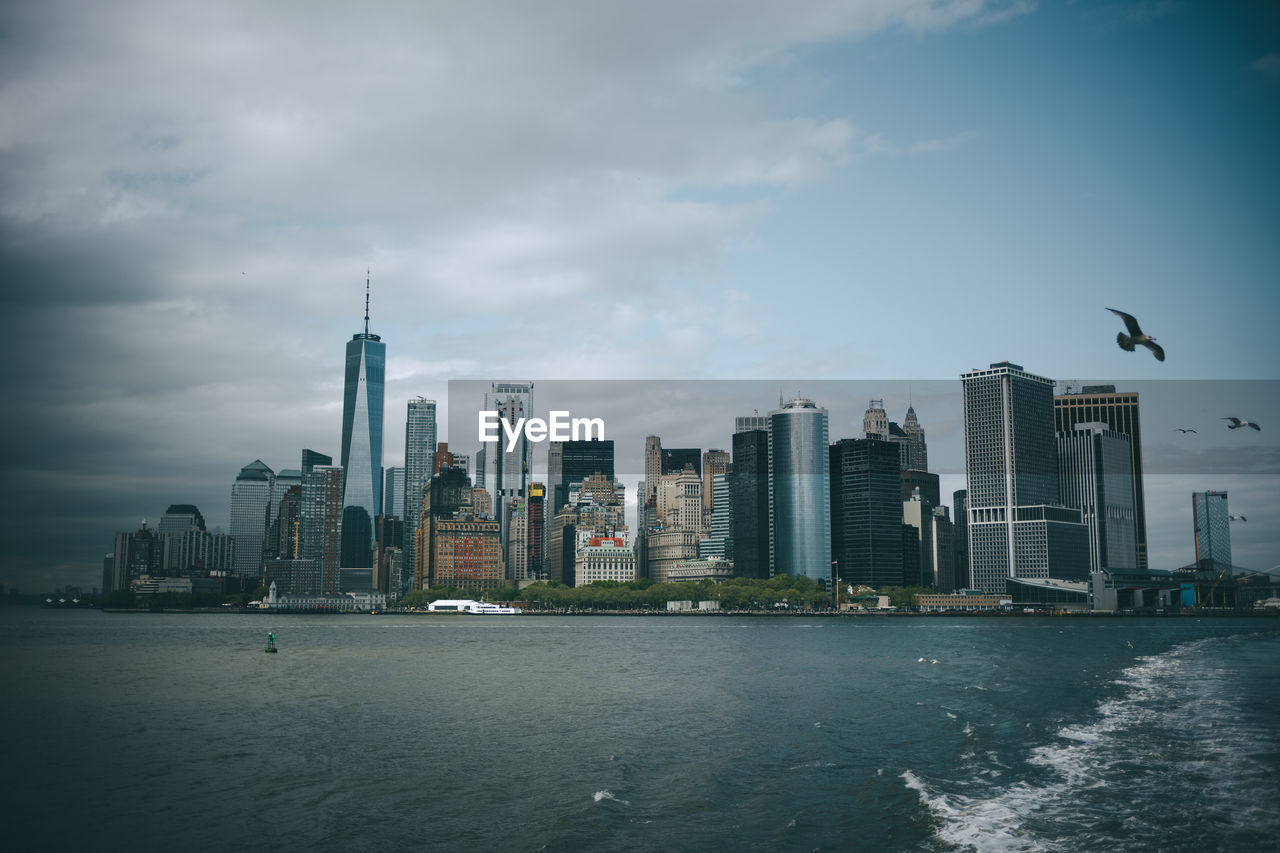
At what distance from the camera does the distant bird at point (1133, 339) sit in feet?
113

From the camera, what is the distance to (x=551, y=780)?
38.8m

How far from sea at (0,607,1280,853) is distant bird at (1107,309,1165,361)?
50.0 ft

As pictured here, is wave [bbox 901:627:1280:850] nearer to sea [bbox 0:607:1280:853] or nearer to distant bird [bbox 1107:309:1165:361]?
sea [bbox 0:607:1280:853]

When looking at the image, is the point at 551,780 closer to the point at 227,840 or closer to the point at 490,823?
the point at 490,823

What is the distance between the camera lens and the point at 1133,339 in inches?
1410

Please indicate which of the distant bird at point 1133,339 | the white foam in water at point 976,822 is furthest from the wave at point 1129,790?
the distant bird at point 1133,339

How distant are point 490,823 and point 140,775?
1766 centimetres

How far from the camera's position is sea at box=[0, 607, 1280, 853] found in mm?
30969

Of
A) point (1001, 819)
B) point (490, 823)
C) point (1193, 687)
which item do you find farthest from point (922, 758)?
point (1193, 687)

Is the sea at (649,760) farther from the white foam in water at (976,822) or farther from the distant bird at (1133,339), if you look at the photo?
the distant bird at (1133,339)

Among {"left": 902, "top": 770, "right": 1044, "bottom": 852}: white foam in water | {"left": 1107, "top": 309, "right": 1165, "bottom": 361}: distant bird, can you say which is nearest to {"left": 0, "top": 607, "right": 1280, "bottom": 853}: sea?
{"left": 902, "top": 770, "right": 1044, "bottom": 852}: white foam in water

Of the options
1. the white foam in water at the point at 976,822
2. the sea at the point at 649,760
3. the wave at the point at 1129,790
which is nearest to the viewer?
the white foam in water at the point at 976,822

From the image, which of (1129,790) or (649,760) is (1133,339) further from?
(649,760)

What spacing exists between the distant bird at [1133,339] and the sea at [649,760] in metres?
15.2
